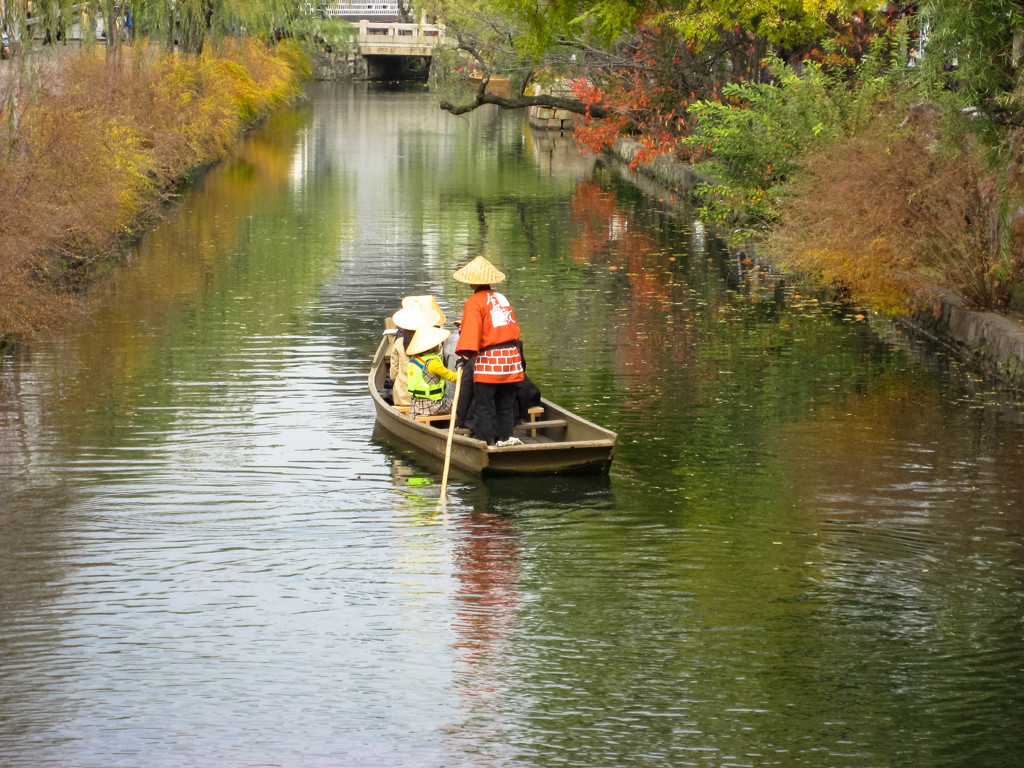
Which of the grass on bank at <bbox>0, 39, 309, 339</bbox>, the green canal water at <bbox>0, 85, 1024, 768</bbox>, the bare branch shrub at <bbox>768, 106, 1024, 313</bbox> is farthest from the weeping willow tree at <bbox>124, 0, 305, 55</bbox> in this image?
the bare branch shrub at <bbox>768, 106, 1024, 313</bbox>

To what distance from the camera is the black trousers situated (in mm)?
13336

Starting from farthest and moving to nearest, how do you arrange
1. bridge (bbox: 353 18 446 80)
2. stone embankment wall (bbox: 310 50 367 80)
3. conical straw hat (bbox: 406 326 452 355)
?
1. stone embankment wall (bbox: 310 50 367 80)
2. bridge (bbox: 353 18 446 80)
3. conical straw hat (bbox: 406 326 452 355)

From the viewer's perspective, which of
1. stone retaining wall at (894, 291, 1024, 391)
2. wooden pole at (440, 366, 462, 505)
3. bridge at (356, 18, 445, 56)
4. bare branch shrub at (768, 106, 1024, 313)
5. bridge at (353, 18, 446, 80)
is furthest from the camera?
bridge at (356, 18, 445, 56)

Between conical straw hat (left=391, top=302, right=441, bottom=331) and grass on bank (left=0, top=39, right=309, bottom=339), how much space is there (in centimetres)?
586

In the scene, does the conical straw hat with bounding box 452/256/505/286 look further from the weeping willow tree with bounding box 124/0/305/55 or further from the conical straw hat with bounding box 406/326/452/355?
the weeping willow tree with bounding box 124/0/305/55

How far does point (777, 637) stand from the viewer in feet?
31.1

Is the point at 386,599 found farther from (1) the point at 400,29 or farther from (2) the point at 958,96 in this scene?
(1) the point at 400,29

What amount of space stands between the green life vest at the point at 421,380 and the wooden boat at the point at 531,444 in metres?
0.23

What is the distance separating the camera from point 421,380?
14266 mm

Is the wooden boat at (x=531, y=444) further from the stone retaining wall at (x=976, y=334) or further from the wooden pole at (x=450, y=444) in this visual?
the stone retaining wall at (x=976, y=334)

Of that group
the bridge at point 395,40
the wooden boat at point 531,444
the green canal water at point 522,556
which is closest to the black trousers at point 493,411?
the wooden boat at point 531,444

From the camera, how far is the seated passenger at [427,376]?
14203 millimetres

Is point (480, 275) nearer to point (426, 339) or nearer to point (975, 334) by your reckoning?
point (426, 339)

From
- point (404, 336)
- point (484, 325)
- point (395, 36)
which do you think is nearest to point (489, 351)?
point (484, 325)
